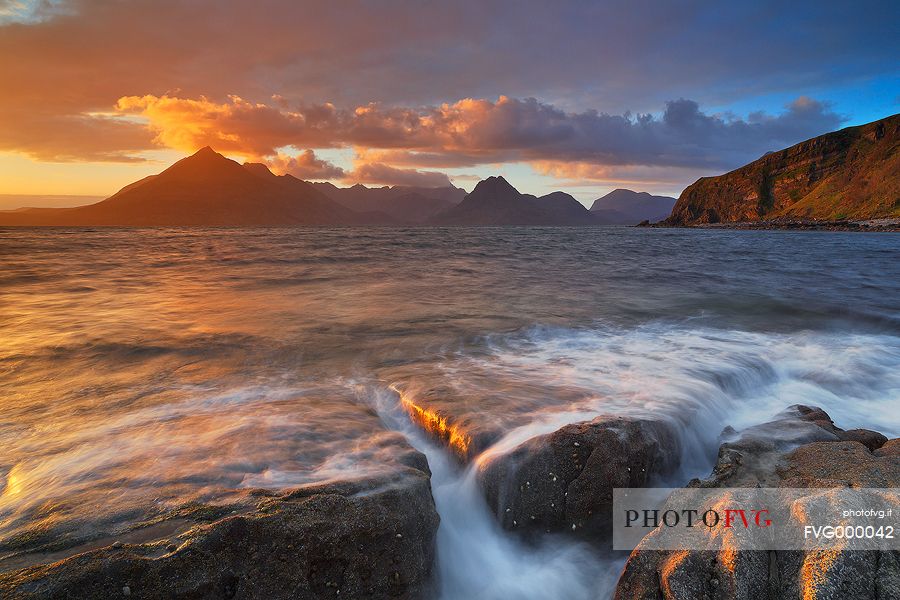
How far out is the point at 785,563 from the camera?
3166 mm

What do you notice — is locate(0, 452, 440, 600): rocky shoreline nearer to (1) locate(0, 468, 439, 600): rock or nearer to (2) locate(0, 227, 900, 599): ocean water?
(1) locate(0, 468, 439, 600): rock

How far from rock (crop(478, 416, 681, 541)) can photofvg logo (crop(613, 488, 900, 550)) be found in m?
0.84

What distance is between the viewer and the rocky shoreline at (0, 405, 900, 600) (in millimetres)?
2980

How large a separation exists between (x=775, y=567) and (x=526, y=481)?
7.07 ft

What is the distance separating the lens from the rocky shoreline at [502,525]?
2.98 metres

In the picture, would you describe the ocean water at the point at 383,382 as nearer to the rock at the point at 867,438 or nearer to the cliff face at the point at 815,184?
the rock at the point at 867,438

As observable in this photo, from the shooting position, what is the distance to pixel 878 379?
29.3 feet

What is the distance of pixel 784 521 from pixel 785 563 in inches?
12.7

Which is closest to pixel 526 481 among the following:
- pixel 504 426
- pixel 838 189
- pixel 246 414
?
pixel 504 426

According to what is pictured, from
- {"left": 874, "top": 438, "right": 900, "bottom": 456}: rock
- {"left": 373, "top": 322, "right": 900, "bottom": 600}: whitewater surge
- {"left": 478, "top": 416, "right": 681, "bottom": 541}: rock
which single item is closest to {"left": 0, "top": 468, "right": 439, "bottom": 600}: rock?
{"left": 373, "top": 322, "right": 900, "bottom": 600}: whitewater surge

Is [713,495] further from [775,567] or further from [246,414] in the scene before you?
[246,414]

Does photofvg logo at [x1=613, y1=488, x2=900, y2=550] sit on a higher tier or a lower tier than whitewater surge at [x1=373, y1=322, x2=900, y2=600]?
higher

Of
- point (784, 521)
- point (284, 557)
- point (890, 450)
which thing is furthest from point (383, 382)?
point (890, 450)

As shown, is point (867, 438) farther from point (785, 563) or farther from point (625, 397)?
point (785, 563)
